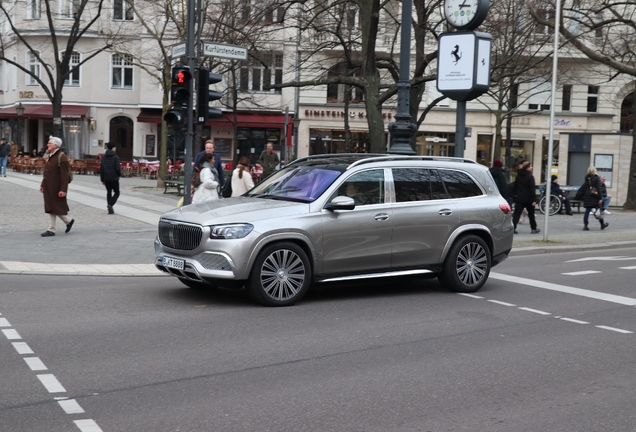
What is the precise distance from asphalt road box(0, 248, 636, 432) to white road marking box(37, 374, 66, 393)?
1 centimetres

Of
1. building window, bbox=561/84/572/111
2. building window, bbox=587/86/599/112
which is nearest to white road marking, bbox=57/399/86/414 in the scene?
building window, bbox=561/84/572/111

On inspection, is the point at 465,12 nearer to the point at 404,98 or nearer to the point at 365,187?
the point at 404,98

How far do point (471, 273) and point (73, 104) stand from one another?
1760 inches

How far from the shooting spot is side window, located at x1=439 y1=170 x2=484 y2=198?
36.8ft

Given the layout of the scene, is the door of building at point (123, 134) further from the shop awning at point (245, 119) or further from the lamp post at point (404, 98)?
the lamp post at point (404, 98)

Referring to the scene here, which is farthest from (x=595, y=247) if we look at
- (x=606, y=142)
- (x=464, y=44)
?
(x=606, y=142)

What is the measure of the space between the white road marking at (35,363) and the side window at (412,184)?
5108 millimetres

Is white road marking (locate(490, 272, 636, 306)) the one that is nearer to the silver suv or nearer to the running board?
the silver suv

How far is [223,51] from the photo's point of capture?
14.9 m

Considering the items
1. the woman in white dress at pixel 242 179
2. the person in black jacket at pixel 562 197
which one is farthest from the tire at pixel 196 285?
the person in black jacket at pixel 562 197

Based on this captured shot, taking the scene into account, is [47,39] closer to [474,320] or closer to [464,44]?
[464,44]

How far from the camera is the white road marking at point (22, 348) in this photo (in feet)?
23.3

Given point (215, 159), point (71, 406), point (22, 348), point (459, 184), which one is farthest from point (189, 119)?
point (71, 406)

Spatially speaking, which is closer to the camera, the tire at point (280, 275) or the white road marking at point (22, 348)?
the white road marking at point (22, 348)
